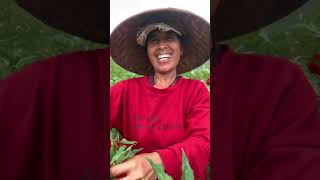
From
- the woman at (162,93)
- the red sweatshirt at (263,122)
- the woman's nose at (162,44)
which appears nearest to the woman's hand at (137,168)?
the woman at (162,93)

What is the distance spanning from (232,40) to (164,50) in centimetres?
18

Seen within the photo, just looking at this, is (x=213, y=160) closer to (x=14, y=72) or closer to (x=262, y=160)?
(x=262, y=160)

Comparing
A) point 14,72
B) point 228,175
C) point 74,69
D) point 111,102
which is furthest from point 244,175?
point 14,72

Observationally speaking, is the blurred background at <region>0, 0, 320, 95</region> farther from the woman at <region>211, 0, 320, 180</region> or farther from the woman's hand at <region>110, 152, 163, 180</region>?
the woman's hand at <region>110, 152, 163, 180</region>

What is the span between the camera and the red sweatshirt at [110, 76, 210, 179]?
1094 millimetres

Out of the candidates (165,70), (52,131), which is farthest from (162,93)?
Result: (52,131)

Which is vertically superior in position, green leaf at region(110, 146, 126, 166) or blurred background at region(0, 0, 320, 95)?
blurred background at region(0, 0, 320, 95)

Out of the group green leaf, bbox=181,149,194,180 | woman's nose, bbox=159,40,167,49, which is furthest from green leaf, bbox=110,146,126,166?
woman's nose, bbox=159,40,167,49

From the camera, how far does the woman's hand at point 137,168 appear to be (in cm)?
108

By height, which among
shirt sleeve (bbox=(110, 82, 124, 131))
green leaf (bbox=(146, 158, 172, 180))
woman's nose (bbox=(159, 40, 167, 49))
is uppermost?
woman's nose (bbox=(159, 40, 167, 49))

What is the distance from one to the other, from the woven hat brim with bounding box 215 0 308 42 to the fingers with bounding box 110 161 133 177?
38 cm

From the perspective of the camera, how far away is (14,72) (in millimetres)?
1137

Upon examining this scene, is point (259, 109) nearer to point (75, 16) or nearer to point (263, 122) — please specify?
point (263, 122)

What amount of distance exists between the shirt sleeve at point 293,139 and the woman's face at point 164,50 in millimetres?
275
